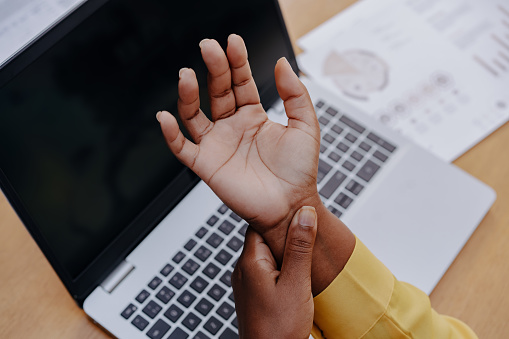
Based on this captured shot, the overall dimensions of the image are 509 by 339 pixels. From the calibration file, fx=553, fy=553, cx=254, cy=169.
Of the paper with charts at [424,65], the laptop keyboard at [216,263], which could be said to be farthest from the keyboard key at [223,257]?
the paper with charts at [424,65]

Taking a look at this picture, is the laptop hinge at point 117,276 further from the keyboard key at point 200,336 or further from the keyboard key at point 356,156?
the keyboard key at point 356,156

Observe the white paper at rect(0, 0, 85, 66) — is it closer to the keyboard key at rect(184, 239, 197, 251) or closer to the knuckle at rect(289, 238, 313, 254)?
the keyboard key at rect(184, 239, 197, 251)

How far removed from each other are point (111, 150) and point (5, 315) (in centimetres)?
26

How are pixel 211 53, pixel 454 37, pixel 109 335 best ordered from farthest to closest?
1. pixel 454 37
2. pixel 109 335
3. pixel 211 53

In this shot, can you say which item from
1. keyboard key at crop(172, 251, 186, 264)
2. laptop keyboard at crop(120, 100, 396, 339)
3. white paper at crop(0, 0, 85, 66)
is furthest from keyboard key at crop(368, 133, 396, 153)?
white paper at crop(0, 0, 85, 66)

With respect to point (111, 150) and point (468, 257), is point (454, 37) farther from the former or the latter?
point (111, 150)

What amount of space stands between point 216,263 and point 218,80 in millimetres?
223

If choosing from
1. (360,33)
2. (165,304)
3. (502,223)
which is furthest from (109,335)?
(360,33)

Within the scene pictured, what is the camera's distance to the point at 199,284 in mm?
636

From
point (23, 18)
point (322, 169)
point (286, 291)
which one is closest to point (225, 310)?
point (286, 291)

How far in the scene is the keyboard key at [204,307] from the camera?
62 centimetres

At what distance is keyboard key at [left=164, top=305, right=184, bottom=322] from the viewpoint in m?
0.61

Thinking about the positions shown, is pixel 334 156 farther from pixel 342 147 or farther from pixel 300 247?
pixel 300 247

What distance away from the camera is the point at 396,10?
962 mm
